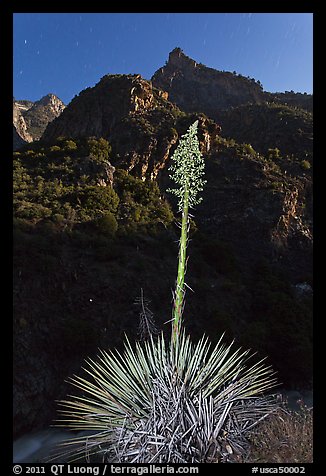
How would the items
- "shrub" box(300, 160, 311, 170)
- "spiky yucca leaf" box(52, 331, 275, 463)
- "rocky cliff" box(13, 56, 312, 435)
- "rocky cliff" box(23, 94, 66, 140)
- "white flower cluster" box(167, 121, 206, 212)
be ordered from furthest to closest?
"rocky cliff" box(23, 94, 66, 140) → "shrub" box(300, 160, 311, 170) → "rocky cliff" box(13, 56, 312, 435) → "white flower cluster" box(167, 121, 206, 212) → "spiky yucca leaf" box(52, 331, 275, 463)

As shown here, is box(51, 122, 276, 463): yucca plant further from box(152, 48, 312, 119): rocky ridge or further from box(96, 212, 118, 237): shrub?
box(152, 48, 312, 119): rocky ridge

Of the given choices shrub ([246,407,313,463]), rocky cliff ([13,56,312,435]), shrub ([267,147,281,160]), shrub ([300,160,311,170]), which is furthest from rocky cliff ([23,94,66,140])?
shrub ([246,407,313,463])

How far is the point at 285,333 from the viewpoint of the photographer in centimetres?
1288

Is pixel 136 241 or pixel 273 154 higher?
pixel 273 154

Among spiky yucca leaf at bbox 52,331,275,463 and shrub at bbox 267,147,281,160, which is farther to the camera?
shrub at bbox 267,147,281,160

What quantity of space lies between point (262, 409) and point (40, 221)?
1267 cm

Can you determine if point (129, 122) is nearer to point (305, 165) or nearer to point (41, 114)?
point (305, 165)

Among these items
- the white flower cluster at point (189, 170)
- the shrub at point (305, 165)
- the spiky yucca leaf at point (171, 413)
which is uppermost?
the shrub at point (305, 165)

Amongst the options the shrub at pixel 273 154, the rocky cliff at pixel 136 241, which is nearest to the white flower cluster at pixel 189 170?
the rocky cliff at pixel 136 241

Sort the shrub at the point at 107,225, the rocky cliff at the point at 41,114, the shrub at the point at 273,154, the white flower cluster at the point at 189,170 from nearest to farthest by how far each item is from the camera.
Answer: the white flower cluster at the point at 189,170 < the shrub at the point at 107,225 < the shrub at the point at 273,154 < the rocky cliff at the point at 41,114

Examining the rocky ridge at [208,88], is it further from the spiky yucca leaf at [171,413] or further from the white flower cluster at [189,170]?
the spiky yucca leaf at [171,413]

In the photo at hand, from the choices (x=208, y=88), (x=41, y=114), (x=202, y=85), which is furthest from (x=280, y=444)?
(x=41, y=114)
